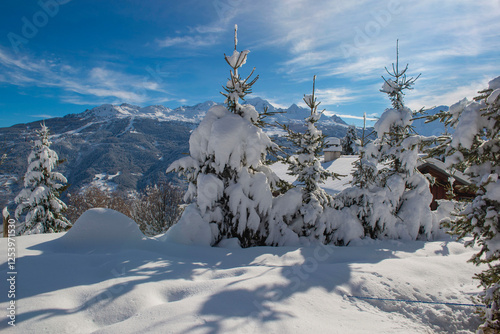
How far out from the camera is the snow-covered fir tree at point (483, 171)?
11.9 feet

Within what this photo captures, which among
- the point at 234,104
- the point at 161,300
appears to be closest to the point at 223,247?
the point at 161,300

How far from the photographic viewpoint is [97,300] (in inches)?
138

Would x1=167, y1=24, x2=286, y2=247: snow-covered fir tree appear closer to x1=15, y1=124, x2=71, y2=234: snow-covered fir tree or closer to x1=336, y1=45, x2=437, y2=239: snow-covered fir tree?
x1=336, y1=45, x2=437, y2=239: snow-covered fir tree

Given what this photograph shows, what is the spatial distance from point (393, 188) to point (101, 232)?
9587 mm

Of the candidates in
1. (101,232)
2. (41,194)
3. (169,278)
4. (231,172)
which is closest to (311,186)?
(231,172)

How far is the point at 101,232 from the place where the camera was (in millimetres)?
6020

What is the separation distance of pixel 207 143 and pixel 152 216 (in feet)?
44.6

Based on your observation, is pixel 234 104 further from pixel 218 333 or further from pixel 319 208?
pixel 218 333

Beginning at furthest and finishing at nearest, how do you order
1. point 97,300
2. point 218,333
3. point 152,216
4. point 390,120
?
point 152,216 < point 390,120 < point 97,300 < point 218,333

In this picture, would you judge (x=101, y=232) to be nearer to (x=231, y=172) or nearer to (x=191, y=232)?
(x=191, y=232)

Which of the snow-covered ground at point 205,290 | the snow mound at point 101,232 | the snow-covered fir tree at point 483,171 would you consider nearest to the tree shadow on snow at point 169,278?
the snow-covered ground at point 205,290

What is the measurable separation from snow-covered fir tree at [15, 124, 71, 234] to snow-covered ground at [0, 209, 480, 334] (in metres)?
10.6

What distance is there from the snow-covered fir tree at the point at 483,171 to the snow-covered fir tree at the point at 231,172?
15.4 ft

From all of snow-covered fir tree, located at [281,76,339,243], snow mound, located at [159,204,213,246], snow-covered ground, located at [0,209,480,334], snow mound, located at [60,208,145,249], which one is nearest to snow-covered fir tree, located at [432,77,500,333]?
snow-covered ground, located at [0,209,480,334]
